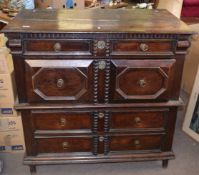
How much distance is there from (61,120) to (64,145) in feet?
0.56

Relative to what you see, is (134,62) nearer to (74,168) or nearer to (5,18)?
(74,168)

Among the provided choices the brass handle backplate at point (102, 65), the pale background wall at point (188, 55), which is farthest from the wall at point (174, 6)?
the brass handle backplate at point (102, 65)

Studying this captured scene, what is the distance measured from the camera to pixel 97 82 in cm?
143

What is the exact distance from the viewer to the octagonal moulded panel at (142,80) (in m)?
1.40

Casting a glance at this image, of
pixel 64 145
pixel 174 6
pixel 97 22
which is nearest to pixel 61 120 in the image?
pixel 64 145

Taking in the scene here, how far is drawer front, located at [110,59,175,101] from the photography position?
139 cm

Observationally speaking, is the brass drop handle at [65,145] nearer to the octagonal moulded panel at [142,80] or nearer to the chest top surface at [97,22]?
the octagonal moulded panel at [142,80]

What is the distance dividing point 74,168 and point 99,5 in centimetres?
134

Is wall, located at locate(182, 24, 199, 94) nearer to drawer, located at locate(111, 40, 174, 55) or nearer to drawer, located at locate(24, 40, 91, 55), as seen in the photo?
drawer, located at locate(111, 40, 174, 55)

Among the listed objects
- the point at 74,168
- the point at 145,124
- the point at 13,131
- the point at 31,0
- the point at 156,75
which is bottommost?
the point at 74,168

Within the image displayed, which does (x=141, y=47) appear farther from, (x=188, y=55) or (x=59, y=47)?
(x=188, y=55)

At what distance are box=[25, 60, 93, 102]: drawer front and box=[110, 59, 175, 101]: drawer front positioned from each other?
14cm

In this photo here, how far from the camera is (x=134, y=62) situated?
1.39m

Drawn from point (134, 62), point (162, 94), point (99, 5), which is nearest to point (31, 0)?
point (99, 5)
